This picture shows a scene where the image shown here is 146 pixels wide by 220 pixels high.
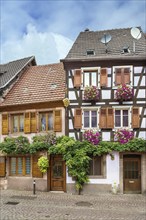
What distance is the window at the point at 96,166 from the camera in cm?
1859

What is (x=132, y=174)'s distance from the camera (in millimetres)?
18484

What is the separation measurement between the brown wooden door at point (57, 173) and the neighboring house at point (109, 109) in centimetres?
67

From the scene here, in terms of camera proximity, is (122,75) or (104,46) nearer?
(122,75)

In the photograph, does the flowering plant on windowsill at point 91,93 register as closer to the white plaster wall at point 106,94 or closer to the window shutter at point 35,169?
the white plaster wall at point 106,94

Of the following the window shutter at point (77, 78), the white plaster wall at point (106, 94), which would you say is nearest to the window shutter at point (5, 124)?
the window shutter at point (77, 78)

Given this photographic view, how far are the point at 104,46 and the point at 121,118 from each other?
18.8ft

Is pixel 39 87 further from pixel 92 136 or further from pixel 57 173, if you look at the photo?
pixel 57 173

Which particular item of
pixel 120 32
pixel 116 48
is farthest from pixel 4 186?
pixel 120 32

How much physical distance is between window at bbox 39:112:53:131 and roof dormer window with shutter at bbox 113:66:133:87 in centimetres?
509

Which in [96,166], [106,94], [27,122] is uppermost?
[106,94]

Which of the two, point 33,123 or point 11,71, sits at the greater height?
point 11,71

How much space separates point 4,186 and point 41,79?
8615mm

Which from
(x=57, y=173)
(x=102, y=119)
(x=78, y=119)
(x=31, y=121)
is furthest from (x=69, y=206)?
(x=31, y=121)

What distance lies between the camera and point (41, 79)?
2244cm
